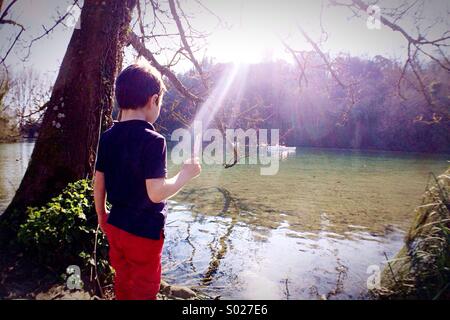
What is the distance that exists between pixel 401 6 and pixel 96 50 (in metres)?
3.88

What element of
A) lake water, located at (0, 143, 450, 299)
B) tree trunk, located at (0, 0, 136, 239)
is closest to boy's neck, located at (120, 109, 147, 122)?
tree trunk, located at (0, 0, 136, 239)

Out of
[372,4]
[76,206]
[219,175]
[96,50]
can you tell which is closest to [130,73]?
[76,206]

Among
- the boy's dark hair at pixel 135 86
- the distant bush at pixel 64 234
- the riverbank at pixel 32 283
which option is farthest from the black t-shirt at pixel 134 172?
the distant bush at pixel 64 234

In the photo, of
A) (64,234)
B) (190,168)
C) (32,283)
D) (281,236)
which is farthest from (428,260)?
(281,236)

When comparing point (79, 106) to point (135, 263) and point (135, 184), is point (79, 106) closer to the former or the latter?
point (135, 184)

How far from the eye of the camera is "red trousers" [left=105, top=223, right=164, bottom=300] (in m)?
1.87

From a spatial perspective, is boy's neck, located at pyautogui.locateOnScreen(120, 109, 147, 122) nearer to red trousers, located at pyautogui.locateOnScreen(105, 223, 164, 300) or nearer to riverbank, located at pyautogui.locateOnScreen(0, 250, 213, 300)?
red trousers, located at pyautogui.locateOnScreen(105, 223, 164, 300)

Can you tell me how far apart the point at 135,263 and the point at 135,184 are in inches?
17.8

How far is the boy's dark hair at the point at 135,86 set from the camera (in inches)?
73.7

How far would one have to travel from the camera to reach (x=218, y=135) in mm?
6180

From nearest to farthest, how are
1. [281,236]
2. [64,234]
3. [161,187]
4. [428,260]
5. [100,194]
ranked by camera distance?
[161,187], [100,194], [64,234], [428,260], [281,236]

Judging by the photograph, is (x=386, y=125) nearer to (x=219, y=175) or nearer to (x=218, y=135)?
(x=219, y=175)

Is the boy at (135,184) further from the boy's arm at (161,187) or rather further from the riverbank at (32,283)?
the riverbank at (32,283)

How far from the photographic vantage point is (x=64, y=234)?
2.71m
